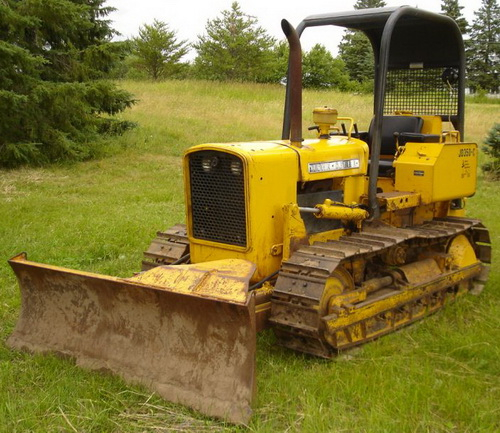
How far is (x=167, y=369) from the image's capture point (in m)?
4.49

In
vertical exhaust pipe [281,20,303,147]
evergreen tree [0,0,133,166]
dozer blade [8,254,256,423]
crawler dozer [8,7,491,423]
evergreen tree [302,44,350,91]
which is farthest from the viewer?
evergreen tree [302,44,350,91]

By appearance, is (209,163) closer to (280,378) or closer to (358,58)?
(280,378)

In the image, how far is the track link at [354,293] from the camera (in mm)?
4762

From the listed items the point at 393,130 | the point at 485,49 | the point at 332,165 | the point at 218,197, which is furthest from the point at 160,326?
the point at 485,49

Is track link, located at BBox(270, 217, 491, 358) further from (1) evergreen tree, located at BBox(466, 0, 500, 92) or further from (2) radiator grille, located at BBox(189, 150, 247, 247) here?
(1) evergreen tree, located at BBox(466, 0, 500, 92)

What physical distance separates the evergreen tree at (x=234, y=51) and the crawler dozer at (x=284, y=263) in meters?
36.8

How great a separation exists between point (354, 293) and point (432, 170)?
172 centimetres

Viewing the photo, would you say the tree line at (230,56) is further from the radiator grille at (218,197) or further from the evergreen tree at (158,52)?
the radiator grille at (218,197)

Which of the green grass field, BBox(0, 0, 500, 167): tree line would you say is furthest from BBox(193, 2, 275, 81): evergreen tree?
the green grass field

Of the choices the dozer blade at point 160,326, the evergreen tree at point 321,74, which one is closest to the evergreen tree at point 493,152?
the dozer blade at point 160,326

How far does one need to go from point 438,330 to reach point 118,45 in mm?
12582

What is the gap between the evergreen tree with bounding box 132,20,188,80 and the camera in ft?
137

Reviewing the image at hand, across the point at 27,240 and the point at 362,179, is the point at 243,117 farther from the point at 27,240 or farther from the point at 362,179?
the point at 362,179

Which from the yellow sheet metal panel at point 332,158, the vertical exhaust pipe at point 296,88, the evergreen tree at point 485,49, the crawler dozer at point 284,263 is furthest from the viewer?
the evergreen tree at point 485,49
